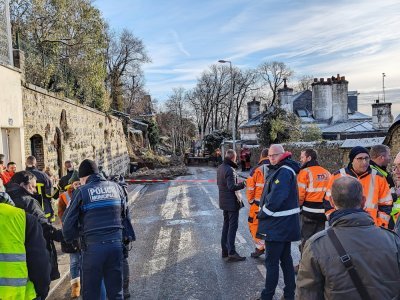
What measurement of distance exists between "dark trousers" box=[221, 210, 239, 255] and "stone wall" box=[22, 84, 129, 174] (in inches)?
277

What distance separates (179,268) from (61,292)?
197 centimetres

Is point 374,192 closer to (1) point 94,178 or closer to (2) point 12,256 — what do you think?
(1) point 94,178

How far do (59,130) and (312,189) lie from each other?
441 inches

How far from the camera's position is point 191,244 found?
8.48m

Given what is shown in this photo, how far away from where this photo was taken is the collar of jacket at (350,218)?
2.48 m

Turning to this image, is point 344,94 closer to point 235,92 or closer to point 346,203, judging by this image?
point 235,92

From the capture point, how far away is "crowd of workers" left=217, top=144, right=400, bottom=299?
7.90ft

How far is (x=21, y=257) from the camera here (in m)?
3.30

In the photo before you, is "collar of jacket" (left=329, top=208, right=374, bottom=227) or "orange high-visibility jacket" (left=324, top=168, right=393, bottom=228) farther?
"orange high-visibility jacket" (left=324, top=168, right=393, bottom=228)

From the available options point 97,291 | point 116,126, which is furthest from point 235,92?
point 97,291

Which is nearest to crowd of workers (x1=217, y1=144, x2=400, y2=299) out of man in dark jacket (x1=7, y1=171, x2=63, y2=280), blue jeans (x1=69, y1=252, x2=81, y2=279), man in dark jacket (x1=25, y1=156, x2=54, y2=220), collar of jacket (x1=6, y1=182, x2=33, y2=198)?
man in dark jacket (x1=7, y1=171, x2=63, y2=280)

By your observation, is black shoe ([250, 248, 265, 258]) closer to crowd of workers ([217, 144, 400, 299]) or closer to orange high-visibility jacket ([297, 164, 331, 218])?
crowd of workers ([217, 144, 400, 299])

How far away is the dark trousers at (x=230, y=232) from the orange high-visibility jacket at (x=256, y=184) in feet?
1.43

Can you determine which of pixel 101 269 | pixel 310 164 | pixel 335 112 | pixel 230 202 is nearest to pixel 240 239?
pixel 230 202
